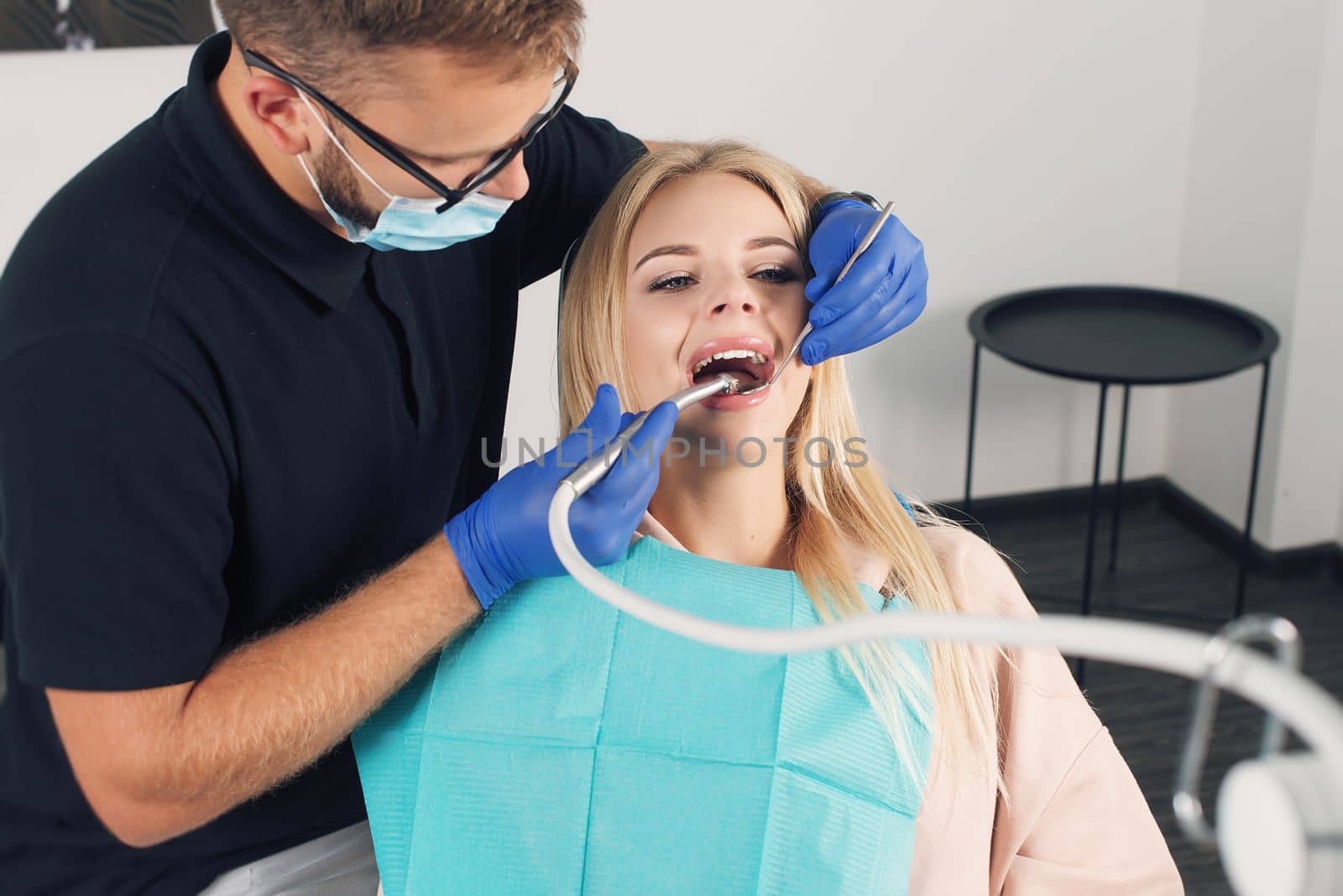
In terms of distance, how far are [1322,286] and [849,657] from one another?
204cm

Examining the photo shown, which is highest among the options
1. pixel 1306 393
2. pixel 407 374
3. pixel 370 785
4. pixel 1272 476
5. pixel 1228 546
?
pixel 407 374

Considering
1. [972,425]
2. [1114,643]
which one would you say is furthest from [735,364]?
[972,425]

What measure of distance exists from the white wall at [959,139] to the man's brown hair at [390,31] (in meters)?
1.67

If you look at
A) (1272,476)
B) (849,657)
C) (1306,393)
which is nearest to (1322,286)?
(1306,393)

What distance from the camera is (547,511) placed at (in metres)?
1.25

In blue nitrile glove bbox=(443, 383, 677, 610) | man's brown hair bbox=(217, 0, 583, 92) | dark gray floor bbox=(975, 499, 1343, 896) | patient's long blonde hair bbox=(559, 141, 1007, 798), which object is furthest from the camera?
dark gray floor bbox=(975, 499, 1343, 896)

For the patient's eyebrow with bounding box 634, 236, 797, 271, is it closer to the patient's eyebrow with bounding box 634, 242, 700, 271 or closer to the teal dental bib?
the patient's eyebrow with bounding box 634, 242, 700, 271

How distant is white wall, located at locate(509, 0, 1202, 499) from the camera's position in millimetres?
2820

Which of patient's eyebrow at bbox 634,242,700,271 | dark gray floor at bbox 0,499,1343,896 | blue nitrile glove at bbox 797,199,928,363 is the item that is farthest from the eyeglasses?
dark gray floor at bbox 0,499,1343,896

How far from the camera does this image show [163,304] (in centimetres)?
116

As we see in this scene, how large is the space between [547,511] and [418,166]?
352mm

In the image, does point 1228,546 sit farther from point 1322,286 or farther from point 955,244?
point 955,244

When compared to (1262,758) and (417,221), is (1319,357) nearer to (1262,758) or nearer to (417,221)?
(417,221)

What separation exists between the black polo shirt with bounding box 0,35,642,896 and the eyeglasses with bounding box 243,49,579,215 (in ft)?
0.39
